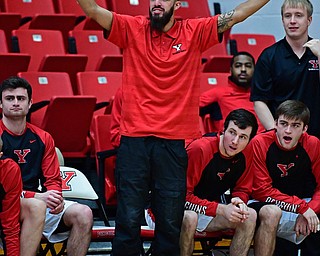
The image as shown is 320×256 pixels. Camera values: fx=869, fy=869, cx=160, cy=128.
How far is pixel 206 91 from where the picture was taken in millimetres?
6617

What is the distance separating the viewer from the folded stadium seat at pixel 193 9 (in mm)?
8508

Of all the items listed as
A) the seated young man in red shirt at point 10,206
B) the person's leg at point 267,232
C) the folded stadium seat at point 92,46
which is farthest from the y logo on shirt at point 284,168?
the folded stadium seat at point 92,46

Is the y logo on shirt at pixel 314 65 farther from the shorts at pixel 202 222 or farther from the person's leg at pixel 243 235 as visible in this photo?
the shorts at pixel 202 222

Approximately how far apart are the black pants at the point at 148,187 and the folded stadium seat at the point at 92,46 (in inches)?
127

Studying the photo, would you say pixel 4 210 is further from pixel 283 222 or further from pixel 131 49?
pixel 283 222

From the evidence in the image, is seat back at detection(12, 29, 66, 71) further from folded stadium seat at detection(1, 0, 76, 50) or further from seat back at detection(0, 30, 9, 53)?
folded stadium seat at detection(1, 0, 76, 50)

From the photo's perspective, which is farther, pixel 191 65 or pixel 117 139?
pixel 117 139

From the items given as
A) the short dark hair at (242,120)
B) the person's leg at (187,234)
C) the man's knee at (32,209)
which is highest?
the short dark hair at (242,120)

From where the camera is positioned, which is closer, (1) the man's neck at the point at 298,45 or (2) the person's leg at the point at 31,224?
(2) the person's leg at the point at 31,224

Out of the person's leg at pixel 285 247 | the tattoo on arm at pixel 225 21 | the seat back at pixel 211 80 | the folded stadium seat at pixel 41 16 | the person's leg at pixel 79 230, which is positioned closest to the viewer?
the tattoo on arm at pixel 225 21

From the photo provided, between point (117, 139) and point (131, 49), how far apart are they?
1.23 metres

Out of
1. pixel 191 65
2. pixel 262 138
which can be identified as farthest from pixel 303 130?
pixel 191 65

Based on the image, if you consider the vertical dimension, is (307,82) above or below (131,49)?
below

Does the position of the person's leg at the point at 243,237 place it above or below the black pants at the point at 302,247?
above
